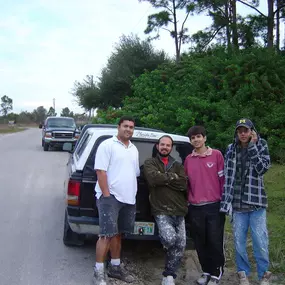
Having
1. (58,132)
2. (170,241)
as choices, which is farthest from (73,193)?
(58,132)

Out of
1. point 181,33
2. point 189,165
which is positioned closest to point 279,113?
point 189,165

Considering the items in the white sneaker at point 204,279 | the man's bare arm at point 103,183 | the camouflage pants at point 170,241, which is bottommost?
the white sneaker at point 204,279

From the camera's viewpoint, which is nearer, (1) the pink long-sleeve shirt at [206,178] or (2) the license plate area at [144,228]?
(1) the pink long-sleeve shirt at [206,178]

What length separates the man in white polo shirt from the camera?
4.43m

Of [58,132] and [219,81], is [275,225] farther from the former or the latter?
[58,132]

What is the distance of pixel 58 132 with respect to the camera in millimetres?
20906

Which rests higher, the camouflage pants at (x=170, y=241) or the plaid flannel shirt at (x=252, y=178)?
the plaid flannel shirt at (x=252, y=178)

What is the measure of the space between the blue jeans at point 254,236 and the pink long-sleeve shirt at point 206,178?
32 centimetres

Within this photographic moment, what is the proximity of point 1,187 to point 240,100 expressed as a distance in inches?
313

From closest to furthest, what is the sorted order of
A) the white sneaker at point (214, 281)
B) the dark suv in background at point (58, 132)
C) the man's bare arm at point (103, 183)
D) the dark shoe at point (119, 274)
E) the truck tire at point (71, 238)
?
the man's bare arm at point (103, 183) → the white sneaker at point (214, 281) → the dark shoe at point (119, 274) → the truck tire at point (71, 238) → the dark suv in background at point (58, 132)

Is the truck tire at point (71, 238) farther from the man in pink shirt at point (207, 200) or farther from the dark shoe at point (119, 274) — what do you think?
the man in pink shirt at point (207, 200)

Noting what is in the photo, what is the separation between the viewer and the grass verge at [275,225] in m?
5.36

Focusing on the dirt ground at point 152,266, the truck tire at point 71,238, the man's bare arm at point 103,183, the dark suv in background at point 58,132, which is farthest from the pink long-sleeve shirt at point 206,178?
the dark suv in background at point 58,132

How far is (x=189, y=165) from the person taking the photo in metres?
4.61
